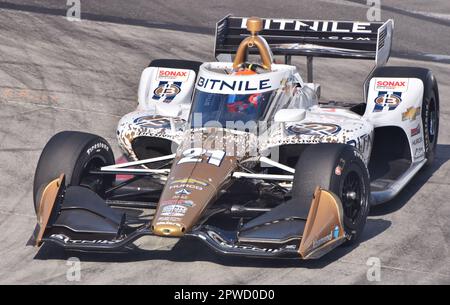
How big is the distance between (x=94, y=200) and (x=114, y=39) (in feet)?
33.9

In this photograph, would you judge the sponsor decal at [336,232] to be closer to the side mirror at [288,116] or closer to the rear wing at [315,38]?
the side mirror at [288,116]

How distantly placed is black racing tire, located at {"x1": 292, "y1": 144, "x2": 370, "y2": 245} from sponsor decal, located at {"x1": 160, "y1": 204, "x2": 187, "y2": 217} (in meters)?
1.10

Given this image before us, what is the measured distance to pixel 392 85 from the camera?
13867 mm

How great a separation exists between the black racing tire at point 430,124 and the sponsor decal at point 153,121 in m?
3.16

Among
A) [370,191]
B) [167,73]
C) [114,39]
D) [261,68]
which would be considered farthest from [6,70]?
[370,191]

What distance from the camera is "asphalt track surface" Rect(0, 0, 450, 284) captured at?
10.8 metres

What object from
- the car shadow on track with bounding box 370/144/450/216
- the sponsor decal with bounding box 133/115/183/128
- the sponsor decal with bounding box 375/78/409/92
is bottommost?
the car shadow on track with bounding box 370/144/450/216

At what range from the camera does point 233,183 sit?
11805 millimetres

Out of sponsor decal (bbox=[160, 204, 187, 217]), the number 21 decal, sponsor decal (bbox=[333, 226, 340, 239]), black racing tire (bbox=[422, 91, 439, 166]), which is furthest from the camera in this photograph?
black racing tire (bbox=[422, 91, 439, 166])

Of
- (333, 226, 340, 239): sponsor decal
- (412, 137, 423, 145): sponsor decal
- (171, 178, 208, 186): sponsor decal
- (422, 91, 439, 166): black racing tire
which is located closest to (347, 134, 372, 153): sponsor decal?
(412, 137, 423, 145): sponsor decal

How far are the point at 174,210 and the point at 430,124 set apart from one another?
495cm

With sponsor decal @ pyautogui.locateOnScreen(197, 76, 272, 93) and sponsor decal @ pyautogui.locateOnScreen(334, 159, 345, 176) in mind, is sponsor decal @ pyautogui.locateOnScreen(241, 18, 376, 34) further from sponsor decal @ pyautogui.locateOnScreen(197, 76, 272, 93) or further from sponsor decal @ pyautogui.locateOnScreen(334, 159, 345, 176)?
sponsor decal @ pyautogui.locateOnScreen(334, 159, 345, 176)

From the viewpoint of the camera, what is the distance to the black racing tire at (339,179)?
10.9 m

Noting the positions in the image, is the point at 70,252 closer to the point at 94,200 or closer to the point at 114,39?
the point at 94,200
